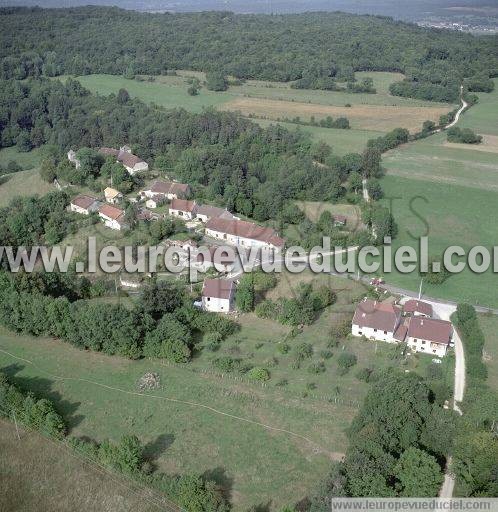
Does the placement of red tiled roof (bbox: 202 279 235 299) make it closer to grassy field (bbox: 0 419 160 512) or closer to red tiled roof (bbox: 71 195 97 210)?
grassy field (bbox: 0 419 160 512)

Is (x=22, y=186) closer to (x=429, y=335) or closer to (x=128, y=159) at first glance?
(x=128, y=159)

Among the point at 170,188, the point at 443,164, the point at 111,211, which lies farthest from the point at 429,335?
the point at 443,164

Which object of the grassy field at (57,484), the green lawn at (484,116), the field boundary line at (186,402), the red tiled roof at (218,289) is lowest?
the grassy field at (57,484)

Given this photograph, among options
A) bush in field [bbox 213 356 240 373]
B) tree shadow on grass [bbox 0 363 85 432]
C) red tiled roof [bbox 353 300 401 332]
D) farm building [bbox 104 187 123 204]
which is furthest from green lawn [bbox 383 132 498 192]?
tree shadow on grass [bbox 0 363 85 432]

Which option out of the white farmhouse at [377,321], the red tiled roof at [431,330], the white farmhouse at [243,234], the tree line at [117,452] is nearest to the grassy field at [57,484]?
the tree line at [117,452]

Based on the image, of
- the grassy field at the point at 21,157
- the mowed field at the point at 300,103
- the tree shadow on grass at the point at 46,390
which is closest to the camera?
the tree shadow on grass at the point at 46,390

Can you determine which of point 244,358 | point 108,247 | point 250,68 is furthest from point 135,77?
point 244,358

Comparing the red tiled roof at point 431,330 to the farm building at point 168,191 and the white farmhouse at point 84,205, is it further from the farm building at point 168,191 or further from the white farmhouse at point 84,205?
the white farmhouse at point 84,205
